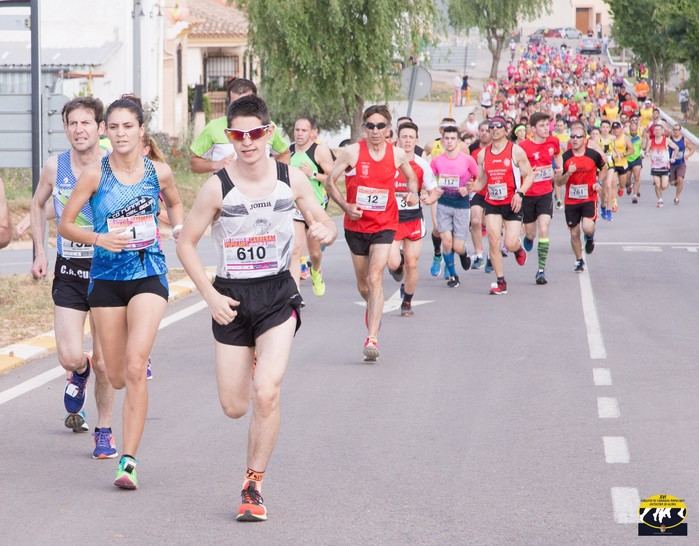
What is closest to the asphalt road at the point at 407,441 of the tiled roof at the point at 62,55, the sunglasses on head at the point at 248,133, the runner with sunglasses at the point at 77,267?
the runner with sunglasses at the point at 77,267

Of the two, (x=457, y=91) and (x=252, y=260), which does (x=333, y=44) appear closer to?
(x=252, y=260)

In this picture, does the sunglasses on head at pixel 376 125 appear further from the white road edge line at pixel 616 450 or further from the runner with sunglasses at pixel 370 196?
the white road edge line at pixel 616 450

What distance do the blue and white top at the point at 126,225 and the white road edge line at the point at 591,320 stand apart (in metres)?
5.47

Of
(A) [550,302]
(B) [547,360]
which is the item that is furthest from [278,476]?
(A) [550,302]

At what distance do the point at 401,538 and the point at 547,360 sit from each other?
579cm

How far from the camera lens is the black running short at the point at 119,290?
7.88 meters

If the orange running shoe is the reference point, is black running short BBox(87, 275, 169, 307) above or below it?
above

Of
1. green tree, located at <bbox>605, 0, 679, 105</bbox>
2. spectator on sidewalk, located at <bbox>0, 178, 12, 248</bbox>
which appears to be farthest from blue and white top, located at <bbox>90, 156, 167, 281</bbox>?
green tree, located at <bbox>605, 0, 679, 105</bbox>

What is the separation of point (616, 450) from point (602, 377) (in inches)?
111

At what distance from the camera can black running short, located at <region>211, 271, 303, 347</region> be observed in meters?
7.32

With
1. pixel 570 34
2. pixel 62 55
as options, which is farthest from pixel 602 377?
pixel 570 34

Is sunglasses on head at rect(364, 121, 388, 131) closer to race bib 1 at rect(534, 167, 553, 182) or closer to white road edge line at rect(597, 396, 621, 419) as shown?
white road edge line at rect(597, 396, 621, 419)

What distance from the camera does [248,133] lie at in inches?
285

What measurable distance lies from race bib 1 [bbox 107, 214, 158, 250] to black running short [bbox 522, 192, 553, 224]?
1185 cm
